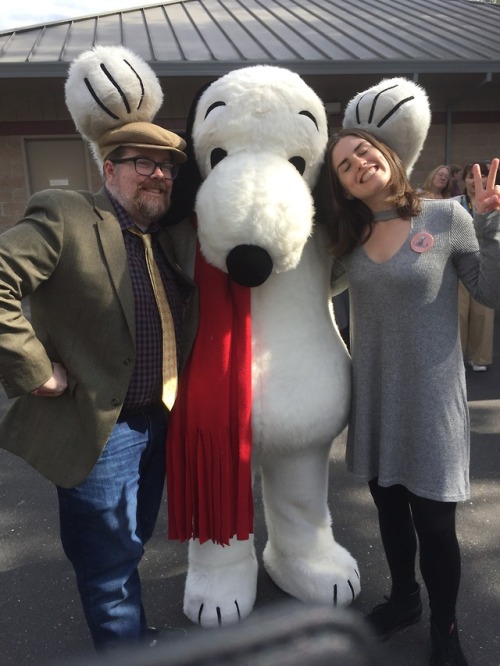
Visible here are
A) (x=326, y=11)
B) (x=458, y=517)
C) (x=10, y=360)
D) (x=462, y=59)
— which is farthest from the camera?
(x=326, y=11)

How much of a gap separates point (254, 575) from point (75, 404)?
3.51ft

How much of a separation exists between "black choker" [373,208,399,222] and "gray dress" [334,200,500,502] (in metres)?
0.07

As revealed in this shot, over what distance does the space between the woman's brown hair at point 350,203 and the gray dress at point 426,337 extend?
5 cm

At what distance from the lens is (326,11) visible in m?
10.0

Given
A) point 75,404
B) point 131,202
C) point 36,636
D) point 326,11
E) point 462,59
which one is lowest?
point 36,636

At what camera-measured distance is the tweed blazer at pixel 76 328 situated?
1.61 metres


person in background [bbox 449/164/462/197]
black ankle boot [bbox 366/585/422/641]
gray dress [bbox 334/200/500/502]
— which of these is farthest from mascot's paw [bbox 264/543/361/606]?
person in background [bbox 449/164/462/197]

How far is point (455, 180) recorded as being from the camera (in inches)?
234

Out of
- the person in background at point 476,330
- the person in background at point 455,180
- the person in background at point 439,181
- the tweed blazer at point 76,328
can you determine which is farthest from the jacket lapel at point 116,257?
the person in background at point 455,180

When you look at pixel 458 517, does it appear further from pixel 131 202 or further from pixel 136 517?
pixel 131 202

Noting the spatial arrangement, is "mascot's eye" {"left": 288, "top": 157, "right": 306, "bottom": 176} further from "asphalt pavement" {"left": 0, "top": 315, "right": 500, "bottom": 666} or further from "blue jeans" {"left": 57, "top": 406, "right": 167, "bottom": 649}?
"asphalt pavement" {"left": 0, "top": 315, "right": 500, "bottom": 666}

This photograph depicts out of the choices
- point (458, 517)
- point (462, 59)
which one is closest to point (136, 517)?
Result: point (458, 517)

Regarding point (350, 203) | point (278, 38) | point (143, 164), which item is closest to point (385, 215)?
Result: point (350, 203)

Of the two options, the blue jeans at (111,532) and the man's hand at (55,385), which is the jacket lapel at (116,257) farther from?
the blue jeans at (111,532)
